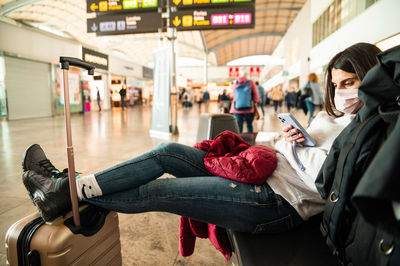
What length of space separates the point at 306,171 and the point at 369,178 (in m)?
0.81

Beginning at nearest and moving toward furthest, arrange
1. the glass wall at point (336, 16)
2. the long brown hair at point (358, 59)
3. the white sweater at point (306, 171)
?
the white sweater at point (306, 171) < the long brown hair at point (358, 59) < the glass wall at point (336, 16)

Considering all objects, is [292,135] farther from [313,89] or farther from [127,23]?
[313,89]

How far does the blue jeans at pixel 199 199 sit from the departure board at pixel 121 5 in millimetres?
6208

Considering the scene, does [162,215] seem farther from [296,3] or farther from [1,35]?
[296,3]

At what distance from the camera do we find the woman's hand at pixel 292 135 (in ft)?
4.56

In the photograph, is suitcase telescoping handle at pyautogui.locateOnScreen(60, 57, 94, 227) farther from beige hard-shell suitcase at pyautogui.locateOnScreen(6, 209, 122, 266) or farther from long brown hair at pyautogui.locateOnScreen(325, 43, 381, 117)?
long brown hair at pyautogui.locateOnScreen(325, 43, 381, 117)

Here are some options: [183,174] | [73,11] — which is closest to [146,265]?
[183,174]

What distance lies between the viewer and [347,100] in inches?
54.7

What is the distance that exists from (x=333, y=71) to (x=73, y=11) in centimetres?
2232

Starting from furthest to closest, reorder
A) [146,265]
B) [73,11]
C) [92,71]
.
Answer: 1. [73,11]
2. [146,265]
3. [92,71]

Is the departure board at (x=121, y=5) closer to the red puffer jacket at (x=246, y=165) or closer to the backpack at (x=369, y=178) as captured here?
the red puffer jacket at (x=246, y=165)

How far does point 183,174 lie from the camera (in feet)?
5.19

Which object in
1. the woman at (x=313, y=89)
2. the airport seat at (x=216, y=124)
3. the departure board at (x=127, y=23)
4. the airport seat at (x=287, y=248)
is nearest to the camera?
the airport seat at (x=287, y=248)

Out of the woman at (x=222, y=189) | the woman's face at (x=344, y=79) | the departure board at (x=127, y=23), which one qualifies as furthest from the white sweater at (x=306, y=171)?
the departure board at (x=127, y=23)
